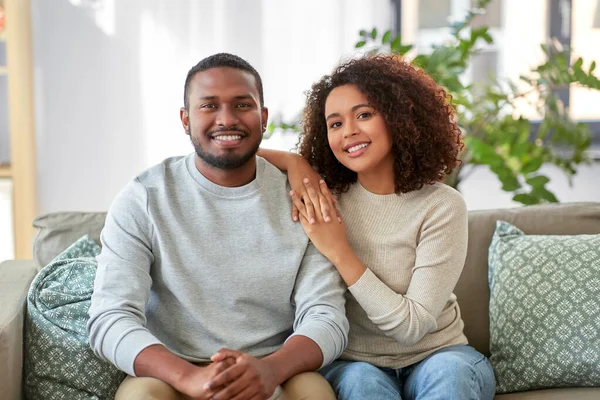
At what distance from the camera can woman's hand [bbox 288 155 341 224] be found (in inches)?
70.0

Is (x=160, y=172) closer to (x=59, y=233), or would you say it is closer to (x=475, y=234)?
(x=59, y=233)

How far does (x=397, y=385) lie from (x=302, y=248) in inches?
14.4

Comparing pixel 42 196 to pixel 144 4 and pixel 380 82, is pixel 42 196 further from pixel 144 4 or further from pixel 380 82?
pixel 380 82

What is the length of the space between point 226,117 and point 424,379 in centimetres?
70

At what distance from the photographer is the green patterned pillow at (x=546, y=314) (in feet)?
6.12

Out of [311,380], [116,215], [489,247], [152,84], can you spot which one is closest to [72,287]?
[116,215]

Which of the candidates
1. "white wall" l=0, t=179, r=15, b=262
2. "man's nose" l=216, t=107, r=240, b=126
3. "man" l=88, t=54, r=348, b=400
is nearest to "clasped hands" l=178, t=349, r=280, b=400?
"man" l=88, t=54, r=348, b=400

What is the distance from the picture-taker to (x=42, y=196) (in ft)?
12.1

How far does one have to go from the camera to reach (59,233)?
83.4 inches

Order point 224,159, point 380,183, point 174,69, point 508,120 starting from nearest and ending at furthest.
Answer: point 224,159
point 380,183
point 508,120
point 174,69

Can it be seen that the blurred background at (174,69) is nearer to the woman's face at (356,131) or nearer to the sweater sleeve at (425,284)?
the woman's face at (356,131)

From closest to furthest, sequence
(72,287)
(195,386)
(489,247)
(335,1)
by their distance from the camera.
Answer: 1. (195,386)
2. (72,287)
3. (489,247)
4. (335,1)

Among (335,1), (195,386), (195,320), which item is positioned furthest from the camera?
(335,1)

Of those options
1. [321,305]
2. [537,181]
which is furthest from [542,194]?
[321,305]
